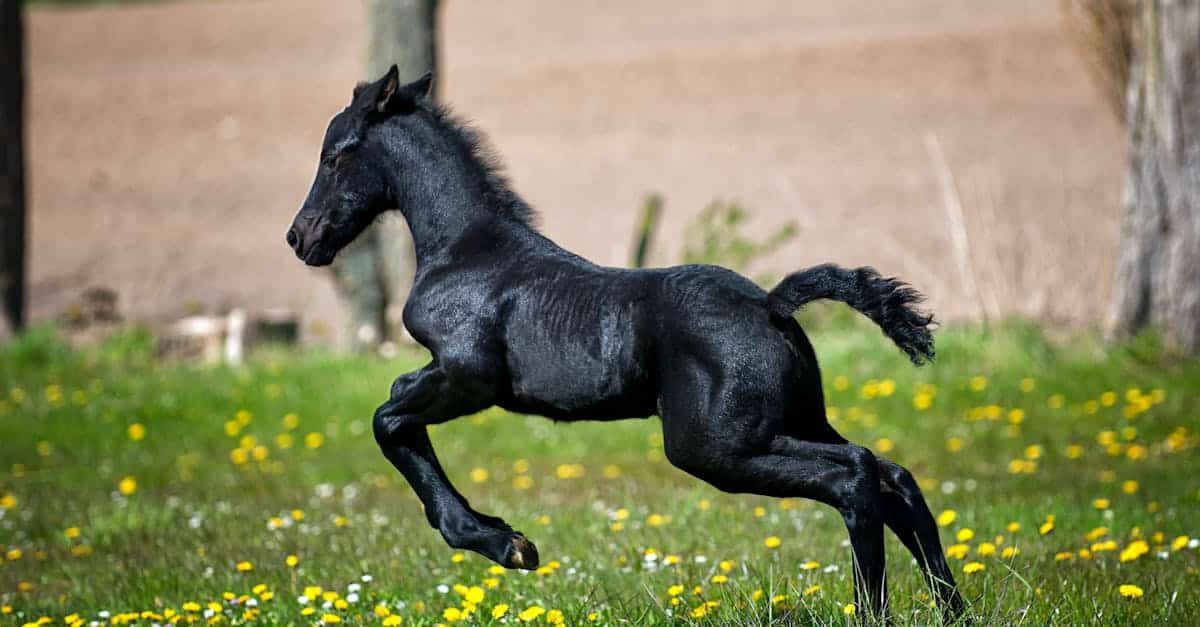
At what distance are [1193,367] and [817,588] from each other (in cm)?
610

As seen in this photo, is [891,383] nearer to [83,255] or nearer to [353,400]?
[353,400]

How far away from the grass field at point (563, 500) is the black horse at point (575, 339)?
0.51 metres

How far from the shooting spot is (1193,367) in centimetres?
1007

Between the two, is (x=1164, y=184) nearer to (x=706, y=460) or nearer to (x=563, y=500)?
(x=563, y=500)

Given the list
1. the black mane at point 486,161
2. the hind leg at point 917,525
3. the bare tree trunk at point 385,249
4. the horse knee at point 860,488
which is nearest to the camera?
the horse knee at point 860,488

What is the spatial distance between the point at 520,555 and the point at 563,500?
4114 mm

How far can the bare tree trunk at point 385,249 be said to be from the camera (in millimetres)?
13086

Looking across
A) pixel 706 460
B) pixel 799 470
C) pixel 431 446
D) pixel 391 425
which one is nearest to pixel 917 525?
pixel 799 470

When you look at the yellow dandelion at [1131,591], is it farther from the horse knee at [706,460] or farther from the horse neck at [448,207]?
the horse neck at [448,207]

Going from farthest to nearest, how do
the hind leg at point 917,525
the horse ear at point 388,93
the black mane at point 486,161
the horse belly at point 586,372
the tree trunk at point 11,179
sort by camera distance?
the tree trunk at point 11,179
the black mane at point 486,161
the horse ear at point 388,93
the hind leg at point 917,525
the horse belly at point 586,372

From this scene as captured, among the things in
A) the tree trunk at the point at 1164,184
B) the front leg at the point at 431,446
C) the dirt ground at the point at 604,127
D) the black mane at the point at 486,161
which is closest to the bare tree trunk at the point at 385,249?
the dirt ground at the point at 604,127

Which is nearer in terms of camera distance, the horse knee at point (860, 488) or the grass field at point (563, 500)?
the horse knee at point (860, 488)

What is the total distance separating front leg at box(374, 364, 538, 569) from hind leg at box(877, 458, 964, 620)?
3.50 feet

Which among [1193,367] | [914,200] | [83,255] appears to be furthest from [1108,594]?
[83,255]
